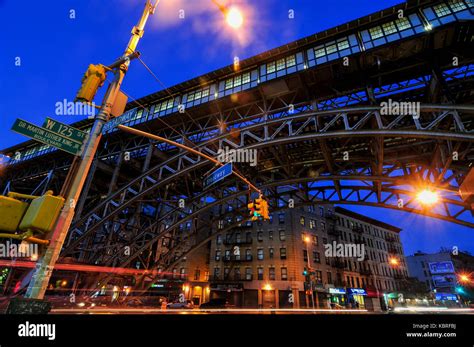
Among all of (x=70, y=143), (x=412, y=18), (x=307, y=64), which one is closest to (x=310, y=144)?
(x=307, y=64)

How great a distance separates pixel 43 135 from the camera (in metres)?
4.61

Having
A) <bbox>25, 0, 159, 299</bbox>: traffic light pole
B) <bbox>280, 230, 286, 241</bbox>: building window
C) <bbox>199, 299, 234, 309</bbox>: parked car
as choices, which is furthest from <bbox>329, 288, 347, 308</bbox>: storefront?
<bbox>25, 0, 159, 299</bbox>: traffic light pole

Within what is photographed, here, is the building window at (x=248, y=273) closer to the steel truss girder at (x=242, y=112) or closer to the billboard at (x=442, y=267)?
the steel truss girder at (x=242, y=112)

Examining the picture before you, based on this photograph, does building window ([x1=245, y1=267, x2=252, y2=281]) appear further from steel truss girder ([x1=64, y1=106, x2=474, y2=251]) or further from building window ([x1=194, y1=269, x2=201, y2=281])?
steel truss girder ([x1=64, y1=106, x2=474, y2=251])

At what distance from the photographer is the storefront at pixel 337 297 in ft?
124

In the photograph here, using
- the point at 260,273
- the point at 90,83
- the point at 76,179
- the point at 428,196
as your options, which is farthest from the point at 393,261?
the point at 90,83

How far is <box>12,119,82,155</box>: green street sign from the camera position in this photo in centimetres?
452

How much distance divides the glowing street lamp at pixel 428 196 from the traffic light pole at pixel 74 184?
1719 centimetres

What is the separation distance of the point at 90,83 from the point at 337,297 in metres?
44.9

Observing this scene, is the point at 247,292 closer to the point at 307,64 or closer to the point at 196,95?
the point at 196,95

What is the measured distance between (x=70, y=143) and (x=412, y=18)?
17441 mm

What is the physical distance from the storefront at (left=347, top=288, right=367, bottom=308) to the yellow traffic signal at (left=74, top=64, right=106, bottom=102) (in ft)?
150

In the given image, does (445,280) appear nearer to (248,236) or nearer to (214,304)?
(248,236)

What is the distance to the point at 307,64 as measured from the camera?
15484mm
